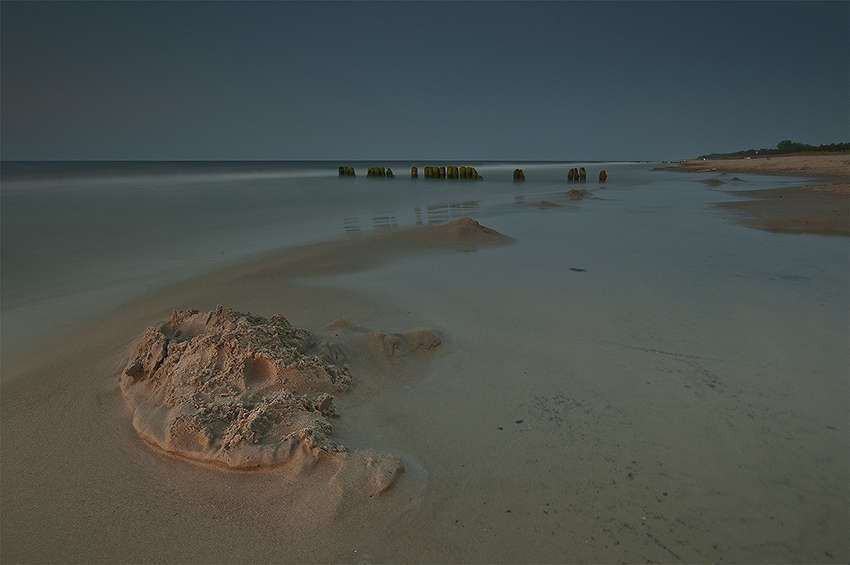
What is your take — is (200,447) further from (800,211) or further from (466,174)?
(466,174)

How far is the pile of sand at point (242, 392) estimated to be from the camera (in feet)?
6.57

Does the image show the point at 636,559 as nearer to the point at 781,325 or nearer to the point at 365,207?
the point at 781,325

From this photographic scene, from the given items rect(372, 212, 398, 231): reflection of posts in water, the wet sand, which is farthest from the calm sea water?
the wet sand

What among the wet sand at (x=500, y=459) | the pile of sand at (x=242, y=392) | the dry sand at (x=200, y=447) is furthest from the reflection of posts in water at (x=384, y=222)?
the pile of sand at (x=242, y=392)

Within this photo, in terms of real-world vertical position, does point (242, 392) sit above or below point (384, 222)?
below

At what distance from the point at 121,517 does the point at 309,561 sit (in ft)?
2.80

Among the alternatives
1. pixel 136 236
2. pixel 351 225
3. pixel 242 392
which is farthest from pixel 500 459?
pixel 136 236

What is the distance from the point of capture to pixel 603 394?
2.77 metres

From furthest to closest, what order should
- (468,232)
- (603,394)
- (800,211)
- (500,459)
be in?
(800,211)
(468,232)
(603,394)
(500,459)

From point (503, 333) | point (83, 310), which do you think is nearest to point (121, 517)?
point (503, 333)

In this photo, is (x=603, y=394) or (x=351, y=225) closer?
(x=603, y=394)

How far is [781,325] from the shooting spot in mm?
3854

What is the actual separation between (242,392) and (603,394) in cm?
214

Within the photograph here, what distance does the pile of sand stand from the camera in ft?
6.57
